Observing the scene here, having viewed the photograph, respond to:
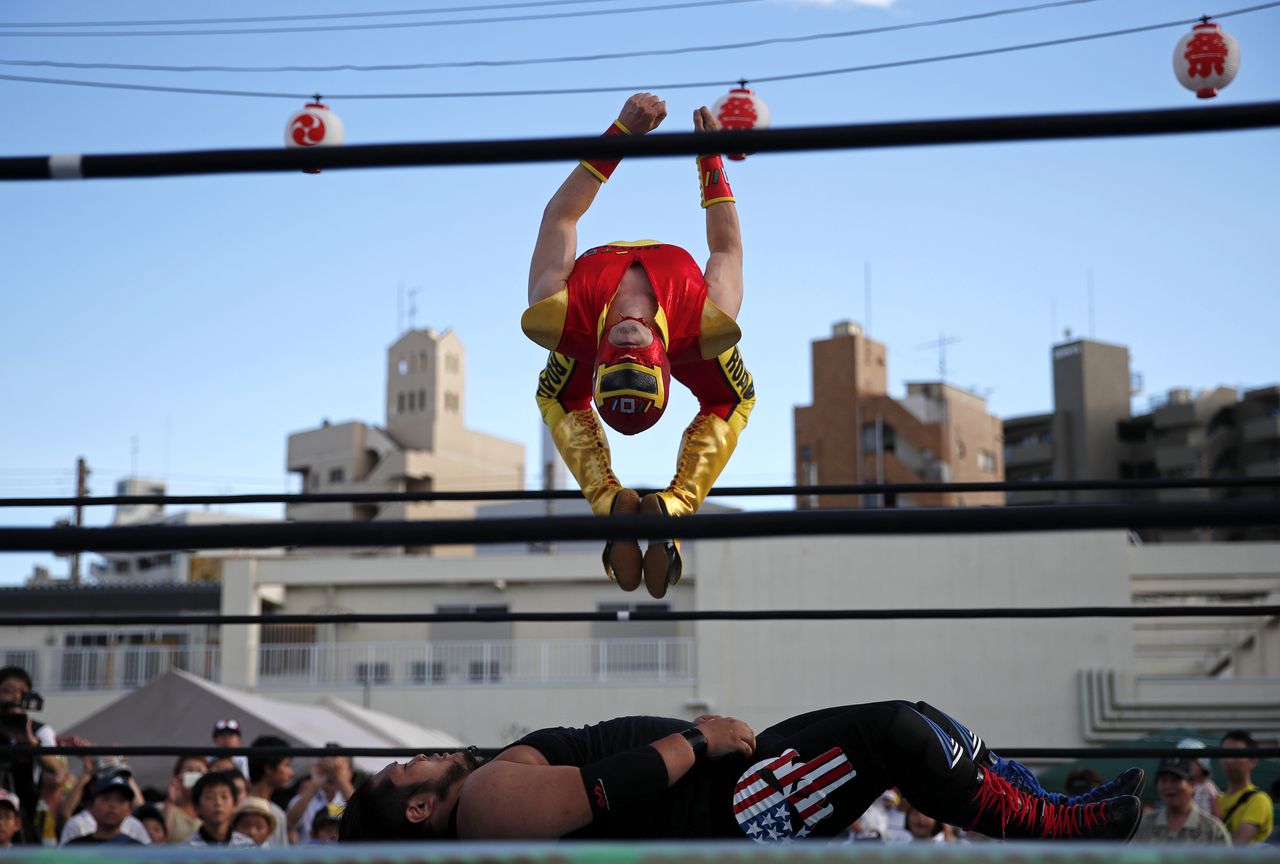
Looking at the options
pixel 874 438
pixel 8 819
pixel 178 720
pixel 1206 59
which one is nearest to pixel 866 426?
pixel 874 438

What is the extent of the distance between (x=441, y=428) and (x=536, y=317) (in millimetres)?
34388

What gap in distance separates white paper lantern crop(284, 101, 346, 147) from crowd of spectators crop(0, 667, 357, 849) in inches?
82.0

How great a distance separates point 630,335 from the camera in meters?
2.51

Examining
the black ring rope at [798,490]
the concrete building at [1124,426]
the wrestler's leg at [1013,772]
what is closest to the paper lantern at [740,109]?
the black ring rope at [798,490]

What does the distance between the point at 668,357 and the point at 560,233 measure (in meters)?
0.34

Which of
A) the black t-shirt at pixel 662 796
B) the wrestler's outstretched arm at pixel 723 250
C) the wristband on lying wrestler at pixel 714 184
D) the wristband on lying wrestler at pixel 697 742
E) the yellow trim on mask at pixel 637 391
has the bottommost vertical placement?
the black t-shirt at pixel 662 796

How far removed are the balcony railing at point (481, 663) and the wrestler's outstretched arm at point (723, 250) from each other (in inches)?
614

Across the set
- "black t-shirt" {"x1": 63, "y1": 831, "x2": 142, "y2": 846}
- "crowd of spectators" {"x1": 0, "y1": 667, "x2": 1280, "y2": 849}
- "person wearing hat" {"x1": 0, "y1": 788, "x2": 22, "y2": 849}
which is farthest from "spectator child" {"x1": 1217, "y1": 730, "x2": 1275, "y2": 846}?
"person wearing hat" {"x1": 0, "y1": 788, "x2": 22, "y2": 849}

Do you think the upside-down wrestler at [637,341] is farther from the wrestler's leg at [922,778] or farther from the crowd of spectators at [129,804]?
the crowd of spectators at [129,804]

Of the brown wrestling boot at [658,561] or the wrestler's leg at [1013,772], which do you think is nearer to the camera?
the wrestler's leg at [1013,772]

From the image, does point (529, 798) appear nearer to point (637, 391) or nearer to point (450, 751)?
point (450, 751)

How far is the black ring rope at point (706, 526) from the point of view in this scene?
1191 millimetres

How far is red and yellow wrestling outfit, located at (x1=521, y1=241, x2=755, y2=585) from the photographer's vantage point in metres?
2.63

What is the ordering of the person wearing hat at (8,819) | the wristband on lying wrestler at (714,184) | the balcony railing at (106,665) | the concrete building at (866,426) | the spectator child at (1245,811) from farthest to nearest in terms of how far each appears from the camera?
the concrete building at (866,426) → the balcony railing at (106,665) → the spectator child at (1245,811) → the person wearing hat at (8,819) → the wristband on lying wrestler at (714,184)
